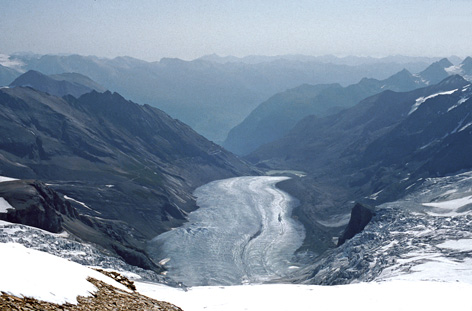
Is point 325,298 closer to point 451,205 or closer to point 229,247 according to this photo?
point 229,247

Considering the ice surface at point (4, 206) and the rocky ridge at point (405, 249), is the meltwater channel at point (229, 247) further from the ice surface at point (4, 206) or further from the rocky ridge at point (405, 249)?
the ice surface at point (4, 206)

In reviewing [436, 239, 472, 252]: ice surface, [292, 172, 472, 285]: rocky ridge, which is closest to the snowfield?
[292, 172, 472, 285]: rocky ridge

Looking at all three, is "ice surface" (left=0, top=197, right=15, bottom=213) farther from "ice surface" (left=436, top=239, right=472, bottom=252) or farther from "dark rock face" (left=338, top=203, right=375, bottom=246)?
"ice surface" (left=436, top=239, right=472, bottom=252)

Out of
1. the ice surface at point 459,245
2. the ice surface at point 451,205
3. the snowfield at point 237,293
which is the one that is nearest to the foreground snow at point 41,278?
the snowfield at point 237,293

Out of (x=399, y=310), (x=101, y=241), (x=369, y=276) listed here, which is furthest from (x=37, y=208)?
(x=399, y=310)

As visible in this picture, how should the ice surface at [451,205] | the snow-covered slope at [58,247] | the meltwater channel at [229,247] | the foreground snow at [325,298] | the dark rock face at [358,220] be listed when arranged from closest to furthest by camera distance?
the foreground snow at [325,298] < the snow-covered slope at [58,247] < the meltwater channel at [229,247] < the dark rock face at [358,220] < the ice surface at [451,205]

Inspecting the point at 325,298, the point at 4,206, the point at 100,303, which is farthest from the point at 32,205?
the point at 100,303

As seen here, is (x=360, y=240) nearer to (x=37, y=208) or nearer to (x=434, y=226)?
(x=434, y=226)
